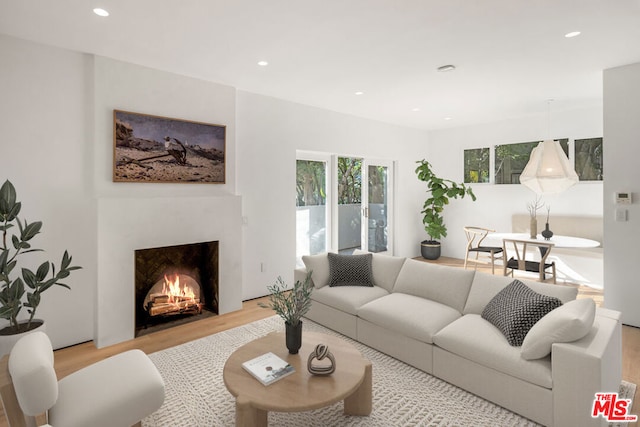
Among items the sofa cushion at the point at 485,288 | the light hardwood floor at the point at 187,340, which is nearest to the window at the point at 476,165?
the light hardwood floor at the point at 187,340

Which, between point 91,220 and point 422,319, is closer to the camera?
point 422,319

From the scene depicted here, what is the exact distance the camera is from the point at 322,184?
5.66 m

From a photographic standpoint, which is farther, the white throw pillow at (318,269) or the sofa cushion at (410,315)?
the white throw pillow at (318,269)

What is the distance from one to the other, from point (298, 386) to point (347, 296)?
1497 mm

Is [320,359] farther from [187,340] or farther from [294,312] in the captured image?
[187,340]

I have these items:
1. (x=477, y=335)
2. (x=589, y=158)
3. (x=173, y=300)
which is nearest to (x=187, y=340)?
(x=173, y=300)

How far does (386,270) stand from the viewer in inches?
148

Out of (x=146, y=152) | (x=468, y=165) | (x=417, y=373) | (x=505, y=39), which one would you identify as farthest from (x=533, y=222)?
(x=146, y=152)

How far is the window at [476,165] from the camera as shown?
671 cm

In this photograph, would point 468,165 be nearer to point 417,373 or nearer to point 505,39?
point 505,39

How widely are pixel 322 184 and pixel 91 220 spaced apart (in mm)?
3287

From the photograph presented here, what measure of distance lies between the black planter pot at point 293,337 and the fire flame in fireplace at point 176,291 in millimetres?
2081

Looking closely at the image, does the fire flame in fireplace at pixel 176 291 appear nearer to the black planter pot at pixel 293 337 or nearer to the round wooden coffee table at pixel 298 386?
the round wooden coffee table at pixel 298 386

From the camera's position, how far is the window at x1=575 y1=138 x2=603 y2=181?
17.6 feet
